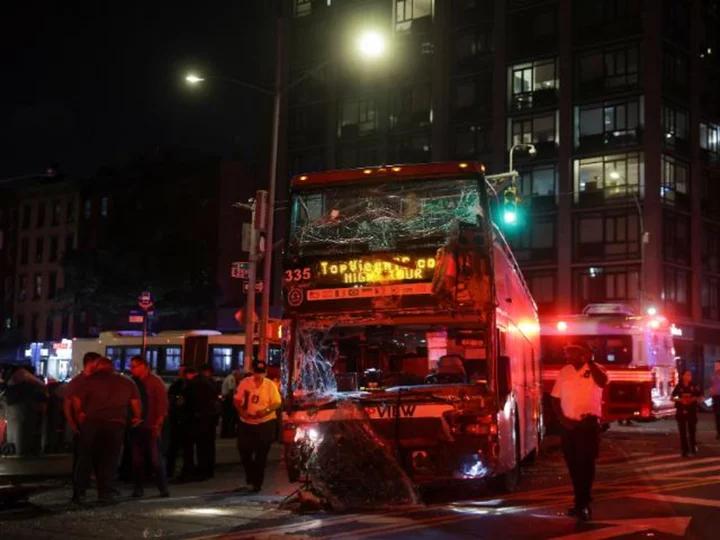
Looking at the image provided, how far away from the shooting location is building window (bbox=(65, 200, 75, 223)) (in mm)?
64713

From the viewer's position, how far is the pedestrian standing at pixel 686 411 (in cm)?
1719

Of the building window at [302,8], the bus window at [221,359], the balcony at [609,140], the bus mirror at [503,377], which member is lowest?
the bus mirror at [503,377]

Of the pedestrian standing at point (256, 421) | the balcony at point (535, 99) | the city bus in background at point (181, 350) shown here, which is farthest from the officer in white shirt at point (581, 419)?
the balcony at point (535, 99)

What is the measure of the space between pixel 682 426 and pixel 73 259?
3904 cm

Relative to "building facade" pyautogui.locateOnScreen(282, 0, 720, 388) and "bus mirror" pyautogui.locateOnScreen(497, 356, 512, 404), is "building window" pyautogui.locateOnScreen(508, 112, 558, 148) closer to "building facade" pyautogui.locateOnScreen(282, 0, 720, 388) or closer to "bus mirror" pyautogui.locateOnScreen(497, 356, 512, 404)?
"building facade" pyautogui.locateOnScreen(282, 0, 720, 388)

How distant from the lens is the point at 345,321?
456 inches

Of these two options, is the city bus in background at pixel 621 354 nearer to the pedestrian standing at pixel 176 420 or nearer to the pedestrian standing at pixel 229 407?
the pedestrian standing at pixel 229 407

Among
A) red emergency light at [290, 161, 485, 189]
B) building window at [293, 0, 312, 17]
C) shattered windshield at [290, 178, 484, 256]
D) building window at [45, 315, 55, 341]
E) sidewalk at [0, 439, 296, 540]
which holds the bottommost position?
sidewalk at [0, 439, 296, 540]

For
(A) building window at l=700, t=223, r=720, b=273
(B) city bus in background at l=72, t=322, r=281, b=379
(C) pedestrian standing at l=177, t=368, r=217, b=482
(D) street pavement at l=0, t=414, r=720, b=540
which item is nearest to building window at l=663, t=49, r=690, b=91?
(A) building window at l=700, t=223, r=720, b=273

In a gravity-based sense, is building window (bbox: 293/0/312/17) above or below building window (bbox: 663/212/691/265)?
above

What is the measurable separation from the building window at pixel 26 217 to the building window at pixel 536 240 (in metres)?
36.7

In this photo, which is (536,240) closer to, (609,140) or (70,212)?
(609,140)

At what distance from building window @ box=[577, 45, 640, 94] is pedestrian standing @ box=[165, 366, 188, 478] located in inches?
1705

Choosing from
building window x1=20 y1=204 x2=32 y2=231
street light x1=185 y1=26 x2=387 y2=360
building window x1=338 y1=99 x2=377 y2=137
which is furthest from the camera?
building window x1=20 y1=204 x2=32 y2=231
